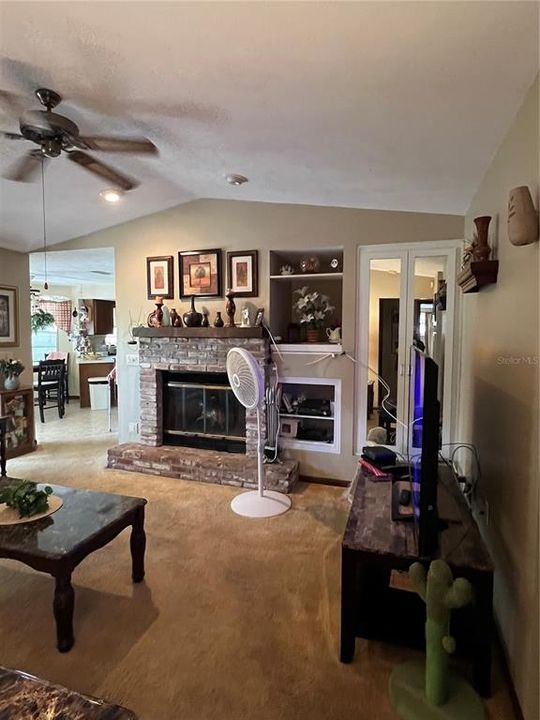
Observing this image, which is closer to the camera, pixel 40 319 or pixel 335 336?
pixel 335 336

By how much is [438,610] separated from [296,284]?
3284mm

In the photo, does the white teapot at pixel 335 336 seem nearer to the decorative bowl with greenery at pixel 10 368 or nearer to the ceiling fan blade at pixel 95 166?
the ceiling fan blade at pixel 95 166

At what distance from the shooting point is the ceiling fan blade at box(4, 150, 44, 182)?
2.61 m

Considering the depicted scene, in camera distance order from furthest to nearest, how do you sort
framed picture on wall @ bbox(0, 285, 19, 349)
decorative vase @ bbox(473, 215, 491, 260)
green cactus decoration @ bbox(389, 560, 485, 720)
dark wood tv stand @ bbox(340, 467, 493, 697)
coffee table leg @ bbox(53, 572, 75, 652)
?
framed picture on wall @ bbox(0, 285, 19, 349), decorative vase @ bbox(473, 215, 491, 260), coffee table leg @ bbox(53, 572, 75, 652), dark wood tv stand @ bbox(340, 467, 493, 697), green cactus decoration @ bbox(389, 560, 485, 720)

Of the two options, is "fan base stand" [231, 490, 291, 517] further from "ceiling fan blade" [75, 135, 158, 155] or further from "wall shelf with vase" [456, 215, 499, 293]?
"ceiling fan blade" [75, 135, 158, 155]

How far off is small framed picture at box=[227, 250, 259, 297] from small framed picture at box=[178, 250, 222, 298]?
14 centimetres

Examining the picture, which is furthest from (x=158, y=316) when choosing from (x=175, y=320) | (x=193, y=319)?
(x=193, y=319)

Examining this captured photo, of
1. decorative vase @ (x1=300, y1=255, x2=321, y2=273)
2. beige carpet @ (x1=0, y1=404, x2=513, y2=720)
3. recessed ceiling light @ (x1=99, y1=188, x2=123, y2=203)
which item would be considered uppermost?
recessed ceiling light @ (x1=99, y1=188, x2=123, y2=203)

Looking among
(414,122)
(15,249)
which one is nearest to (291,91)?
(414,122)

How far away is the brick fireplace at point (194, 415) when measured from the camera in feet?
12.3

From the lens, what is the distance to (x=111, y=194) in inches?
135

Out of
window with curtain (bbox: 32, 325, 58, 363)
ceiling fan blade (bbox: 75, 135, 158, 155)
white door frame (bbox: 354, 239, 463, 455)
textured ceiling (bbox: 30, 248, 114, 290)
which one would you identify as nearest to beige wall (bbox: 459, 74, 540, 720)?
white door frame (bbox: 354, 239, 463, 455)

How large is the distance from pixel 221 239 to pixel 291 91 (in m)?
2.35

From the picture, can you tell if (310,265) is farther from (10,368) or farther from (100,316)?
(100,316)
